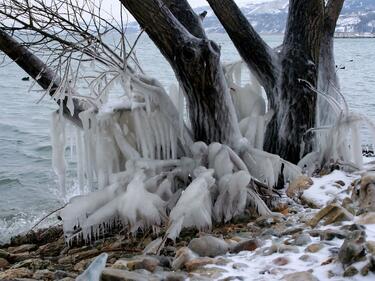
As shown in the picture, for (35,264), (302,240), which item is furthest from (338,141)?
(35,264)

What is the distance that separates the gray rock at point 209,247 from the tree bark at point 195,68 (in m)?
2.01

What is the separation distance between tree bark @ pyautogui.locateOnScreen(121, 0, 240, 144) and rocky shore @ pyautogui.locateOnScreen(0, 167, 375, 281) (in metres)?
1.07

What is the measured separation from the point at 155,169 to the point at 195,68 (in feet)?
3.70

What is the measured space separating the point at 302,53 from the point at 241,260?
3.54m

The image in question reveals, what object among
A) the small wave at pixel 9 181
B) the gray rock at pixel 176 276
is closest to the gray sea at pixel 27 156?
the small wave at pixel 9 181

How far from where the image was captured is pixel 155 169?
576cm

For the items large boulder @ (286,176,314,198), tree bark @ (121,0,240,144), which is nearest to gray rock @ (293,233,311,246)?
large boulder @ (286,176,314,198)

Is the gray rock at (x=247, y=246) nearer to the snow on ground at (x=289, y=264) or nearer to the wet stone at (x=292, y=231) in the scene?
the snow on ground at (x=289, y=264)

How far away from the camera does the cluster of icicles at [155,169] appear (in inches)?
209

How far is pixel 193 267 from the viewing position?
3855 mm

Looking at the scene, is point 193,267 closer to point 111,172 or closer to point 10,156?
point 111,172

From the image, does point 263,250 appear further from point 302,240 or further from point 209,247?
point 209,247

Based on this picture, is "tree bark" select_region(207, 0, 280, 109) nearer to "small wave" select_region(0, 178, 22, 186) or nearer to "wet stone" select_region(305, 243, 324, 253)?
"wet stone" select_region(305, 243, 324, 253)

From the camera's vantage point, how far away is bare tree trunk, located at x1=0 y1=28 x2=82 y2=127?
6227 mm
